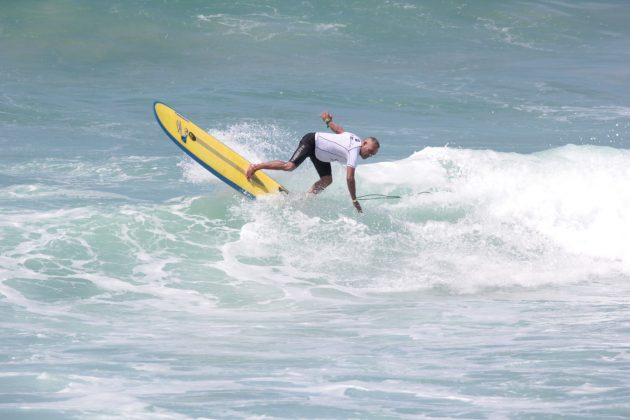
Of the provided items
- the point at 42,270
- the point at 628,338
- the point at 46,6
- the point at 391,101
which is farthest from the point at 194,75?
the point at 628,338

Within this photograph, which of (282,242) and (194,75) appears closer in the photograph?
(282,242)

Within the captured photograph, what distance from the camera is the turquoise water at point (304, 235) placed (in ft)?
20.7

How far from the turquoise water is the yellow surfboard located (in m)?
0.22

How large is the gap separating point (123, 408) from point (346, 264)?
4.87 m

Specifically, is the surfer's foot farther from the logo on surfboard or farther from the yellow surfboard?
the logo on surfboard

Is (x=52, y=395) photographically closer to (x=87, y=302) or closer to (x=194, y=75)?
(x=87, y=302)

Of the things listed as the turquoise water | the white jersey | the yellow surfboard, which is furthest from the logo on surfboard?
the white jersey

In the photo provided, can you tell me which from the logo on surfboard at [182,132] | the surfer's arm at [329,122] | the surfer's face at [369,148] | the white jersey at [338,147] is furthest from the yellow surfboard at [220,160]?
the surfer's face at [369,148]

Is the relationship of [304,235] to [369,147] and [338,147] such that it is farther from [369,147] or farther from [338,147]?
[369,147]

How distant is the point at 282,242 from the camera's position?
10852 mm

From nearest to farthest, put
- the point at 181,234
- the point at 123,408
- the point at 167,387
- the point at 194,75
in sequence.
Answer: the point at 123,408
the point at 167,387
the point at 181,234
the point at 194,75

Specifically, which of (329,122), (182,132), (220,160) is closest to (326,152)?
(329,122)

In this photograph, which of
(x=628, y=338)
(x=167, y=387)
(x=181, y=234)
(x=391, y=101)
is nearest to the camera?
(x=167, y=387)

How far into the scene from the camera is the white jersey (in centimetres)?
1080
